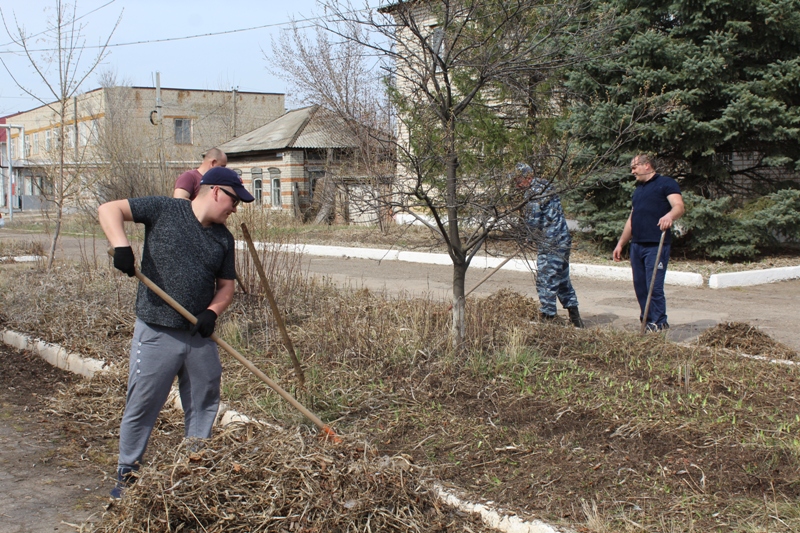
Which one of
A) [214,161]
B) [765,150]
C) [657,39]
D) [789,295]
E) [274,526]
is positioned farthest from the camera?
[765,150]

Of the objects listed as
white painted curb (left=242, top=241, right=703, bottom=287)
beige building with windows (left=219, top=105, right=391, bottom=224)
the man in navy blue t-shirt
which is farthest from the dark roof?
the man in navy blue t-shirt

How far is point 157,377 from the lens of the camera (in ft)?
11.6

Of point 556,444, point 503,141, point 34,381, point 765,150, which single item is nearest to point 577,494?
point 556,444

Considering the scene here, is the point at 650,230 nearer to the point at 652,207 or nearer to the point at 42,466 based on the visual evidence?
the point at 652,207

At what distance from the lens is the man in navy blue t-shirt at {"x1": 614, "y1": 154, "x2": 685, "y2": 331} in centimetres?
664

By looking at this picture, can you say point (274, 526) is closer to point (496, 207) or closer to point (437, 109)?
point (496, 207)

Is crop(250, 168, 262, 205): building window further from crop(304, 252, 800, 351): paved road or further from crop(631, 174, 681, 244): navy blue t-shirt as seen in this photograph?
crop(631, 174, 681, 244): navy blue t-shirt

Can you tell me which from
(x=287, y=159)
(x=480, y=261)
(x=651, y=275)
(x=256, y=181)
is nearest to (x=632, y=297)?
(x=651, y=275)

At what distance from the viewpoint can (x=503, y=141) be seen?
20.5ft

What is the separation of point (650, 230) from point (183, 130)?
42.8 metres

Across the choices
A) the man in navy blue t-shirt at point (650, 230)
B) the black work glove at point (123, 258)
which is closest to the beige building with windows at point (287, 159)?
the man in navy blue t-shirt at point (650, 230)

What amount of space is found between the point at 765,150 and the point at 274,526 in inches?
452

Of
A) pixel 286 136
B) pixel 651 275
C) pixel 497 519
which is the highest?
pixel 286 136

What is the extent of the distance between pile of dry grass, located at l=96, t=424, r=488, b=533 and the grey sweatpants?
0.28m
